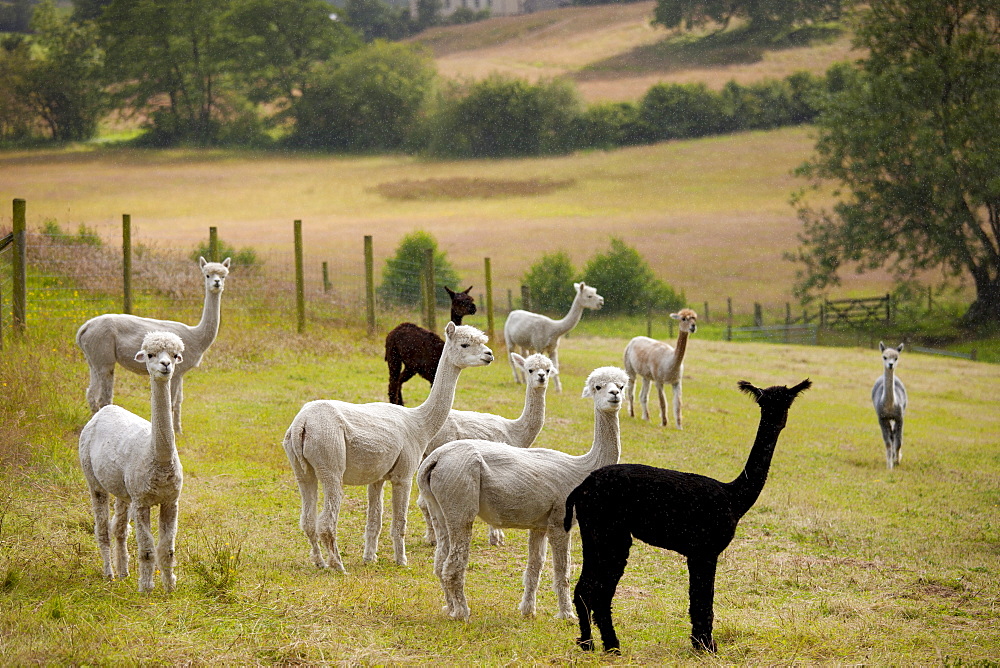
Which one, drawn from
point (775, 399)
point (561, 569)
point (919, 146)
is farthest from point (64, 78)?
point (775, 399)

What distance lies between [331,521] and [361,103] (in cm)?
5210

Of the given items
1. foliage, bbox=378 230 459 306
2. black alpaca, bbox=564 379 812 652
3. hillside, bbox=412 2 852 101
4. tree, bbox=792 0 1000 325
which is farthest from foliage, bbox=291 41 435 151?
black alpaca, bbox=564 379 812 652

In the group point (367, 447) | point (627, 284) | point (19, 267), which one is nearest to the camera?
point (367, 447)

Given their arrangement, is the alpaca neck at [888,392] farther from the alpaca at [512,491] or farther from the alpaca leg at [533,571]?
the alpaca leg at [533,571]

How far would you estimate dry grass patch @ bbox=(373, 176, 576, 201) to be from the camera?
53.0 metres

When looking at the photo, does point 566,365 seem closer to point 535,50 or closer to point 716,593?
point 716,593

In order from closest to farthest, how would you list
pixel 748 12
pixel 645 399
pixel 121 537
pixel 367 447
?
pixel 121 537, pixel 367 447, pixel 645 399, pixel 748 12

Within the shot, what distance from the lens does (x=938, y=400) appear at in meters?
22.0

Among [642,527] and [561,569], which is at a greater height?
[642,527]

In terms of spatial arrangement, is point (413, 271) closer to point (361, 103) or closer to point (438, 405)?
point (438, 405)

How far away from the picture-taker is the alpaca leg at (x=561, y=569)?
6.07 meters

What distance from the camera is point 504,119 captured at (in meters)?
60.8

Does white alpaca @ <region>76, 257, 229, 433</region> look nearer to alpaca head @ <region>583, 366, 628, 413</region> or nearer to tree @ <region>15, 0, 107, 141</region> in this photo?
alpaca head @ <region>583, 366, 628, 413</region>

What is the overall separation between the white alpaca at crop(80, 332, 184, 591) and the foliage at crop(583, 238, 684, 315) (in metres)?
33.0
